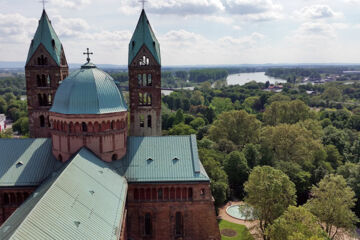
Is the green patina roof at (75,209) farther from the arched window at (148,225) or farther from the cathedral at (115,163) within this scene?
the arched window at (148,225)

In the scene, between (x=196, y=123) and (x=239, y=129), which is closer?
(x=239, y=129)

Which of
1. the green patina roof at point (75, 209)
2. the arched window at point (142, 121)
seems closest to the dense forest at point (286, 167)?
the arched window at point (142, 121)

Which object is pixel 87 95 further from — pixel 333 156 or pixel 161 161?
pixel 333 156

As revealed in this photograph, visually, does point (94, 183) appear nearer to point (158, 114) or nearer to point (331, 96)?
point (158, 114)

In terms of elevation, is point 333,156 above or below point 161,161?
below

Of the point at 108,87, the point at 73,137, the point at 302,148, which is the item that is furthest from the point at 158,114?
the point at 302,148

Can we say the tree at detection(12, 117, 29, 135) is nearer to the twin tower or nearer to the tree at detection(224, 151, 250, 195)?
the twin tower

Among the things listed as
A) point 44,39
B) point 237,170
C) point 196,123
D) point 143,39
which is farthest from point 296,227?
point 196,123
